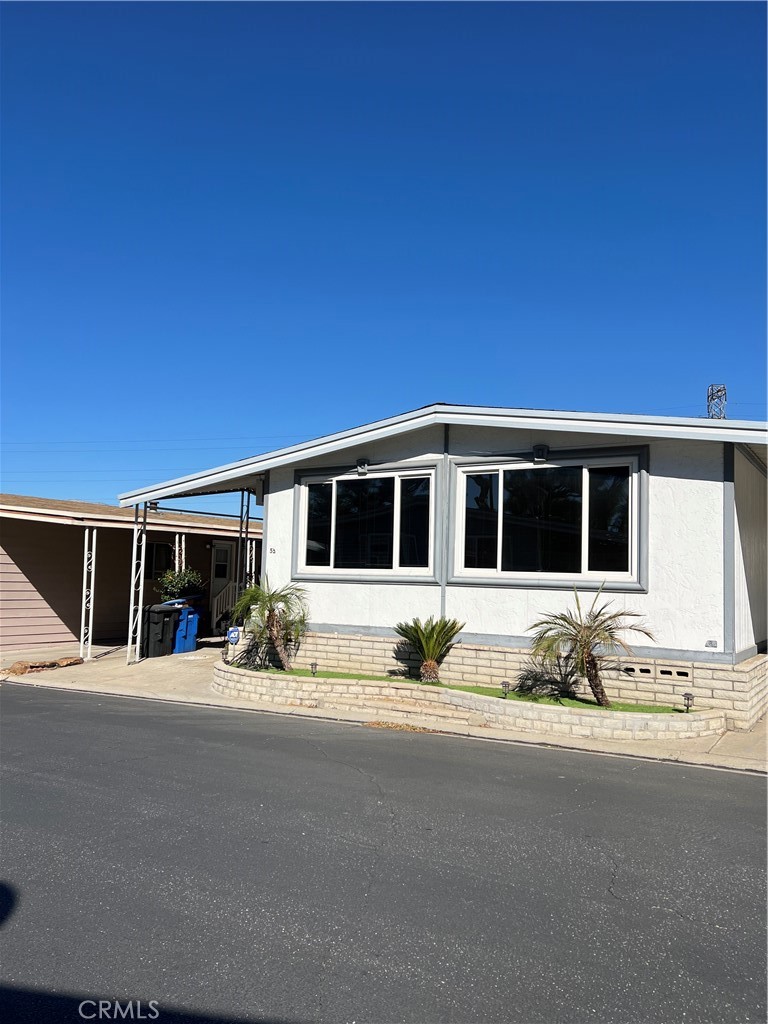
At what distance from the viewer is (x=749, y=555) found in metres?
11.7

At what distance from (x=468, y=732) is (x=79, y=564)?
14066mm

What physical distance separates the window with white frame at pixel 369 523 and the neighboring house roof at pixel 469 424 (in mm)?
751

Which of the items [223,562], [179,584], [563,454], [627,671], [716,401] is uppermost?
[716,401]

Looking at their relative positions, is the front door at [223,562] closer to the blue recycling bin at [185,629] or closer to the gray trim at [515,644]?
the blue recycling bin at [185,629]

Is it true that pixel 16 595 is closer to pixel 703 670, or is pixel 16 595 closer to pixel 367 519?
pixel 367 519

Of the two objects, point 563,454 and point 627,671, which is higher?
point 563,454

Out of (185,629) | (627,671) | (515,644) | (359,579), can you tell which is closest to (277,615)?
(359,579)

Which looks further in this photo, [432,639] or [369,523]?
[369,523]

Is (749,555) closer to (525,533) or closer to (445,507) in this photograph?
(525,533)

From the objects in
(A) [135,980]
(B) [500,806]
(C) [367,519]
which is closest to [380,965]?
(A) [135,980]

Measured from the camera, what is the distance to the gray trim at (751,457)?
432 inches

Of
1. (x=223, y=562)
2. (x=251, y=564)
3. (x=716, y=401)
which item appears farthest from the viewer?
(x=716, y=401)

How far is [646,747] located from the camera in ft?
30.2

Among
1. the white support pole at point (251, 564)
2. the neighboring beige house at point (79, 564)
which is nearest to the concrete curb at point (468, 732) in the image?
the neighboring beige house at point (79, 564)
